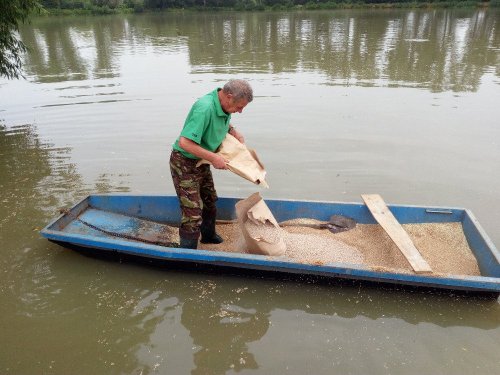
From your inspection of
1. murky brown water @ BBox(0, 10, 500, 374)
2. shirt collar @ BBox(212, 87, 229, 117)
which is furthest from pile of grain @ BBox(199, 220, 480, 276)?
shirt collar @ BBox(212, 87, 229, 117)

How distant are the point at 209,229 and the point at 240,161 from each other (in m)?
1.09

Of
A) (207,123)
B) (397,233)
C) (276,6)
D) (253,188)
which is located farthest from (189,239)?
(276,6)

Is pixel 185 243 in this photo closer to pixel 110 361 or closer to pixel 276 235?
pixel 276 235

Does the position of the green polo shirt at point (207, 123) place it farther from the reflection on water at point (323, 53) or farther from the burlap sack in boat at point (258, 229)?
the reflection on water at point (323, 53)

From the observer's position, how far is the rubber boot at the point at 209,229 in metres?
4.58

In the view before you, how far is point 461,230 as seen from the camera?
437cm

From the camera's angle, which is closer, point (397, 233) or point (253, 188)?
point (397, 233)

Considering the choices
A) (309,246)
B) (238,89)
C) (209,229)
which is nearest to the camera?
(238,89)

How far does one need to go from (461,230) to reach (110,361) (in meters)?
3.75

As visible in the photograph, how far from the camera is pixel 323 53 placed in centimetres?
1809

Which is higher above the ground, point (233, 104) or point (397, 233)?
point (233, 104)

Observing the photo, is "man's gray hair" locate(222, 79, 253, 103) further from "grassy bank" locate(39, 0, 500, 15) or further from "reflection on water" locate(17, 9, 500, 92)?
"grassy bank" locate(39, 0, 500, 15)

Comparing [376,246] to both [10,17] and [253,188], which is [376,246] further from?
[10,17]

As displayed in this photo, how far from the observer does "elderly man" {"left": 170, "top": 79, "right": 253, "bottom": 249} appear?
3.58m
